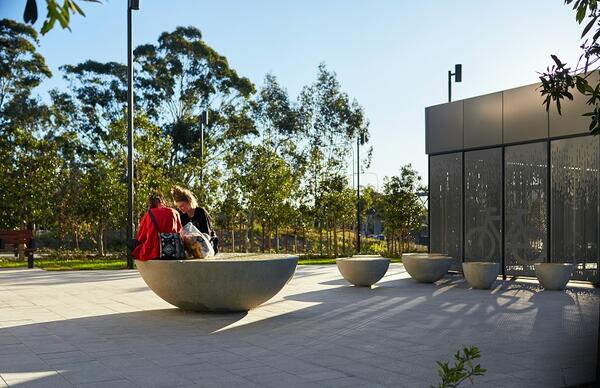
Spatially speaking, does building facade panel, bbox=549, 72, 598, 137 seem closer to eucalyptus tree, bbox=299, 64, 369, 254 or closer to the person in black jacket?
the person in black jacket

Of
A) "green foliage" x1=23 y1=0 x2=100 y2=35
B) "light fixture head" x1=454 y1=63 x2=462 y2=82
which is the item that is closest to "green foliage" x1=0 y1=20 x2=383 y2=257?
"light fixture head" x1=454 y1=63 x2=462 y2=82

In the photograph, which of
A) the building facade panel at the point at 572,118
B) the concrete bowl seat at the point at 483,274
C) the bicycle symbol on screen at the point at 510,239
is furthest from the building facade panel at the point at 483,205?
the concrete bowl seat at the point at 483,274

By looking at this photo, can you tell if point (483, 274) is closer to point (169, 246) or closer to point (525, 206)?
point (525, 206)

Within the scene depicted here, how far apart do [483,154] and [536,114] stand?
1.94 metres

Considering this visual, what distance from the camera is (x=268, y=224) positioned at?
2892 cm

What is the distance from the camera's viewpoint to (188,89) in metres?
37.1

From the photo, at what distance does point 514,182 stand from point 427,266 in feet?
12.2

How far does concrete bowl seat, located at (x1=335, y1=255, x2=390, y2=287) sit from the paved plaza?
0.85m

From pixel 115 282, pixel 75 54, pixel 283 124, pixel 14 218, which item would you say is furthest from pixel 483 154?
pixel 75 54

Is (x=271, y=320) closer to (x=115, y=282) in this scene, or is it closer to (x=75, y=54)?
(x=115, y=282)

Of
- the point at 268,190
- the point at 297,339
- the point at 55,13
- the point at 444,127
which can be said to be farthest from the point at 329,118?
the point at 55,13

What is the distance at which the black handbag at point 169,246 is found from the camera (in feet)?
29.1

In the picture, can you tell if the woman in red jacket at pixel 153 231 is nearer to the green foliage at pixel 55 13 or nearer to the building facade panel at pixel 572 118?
the green foliage at pixel 55 13

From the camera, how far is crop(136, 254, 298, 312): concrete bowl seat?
853 cm
